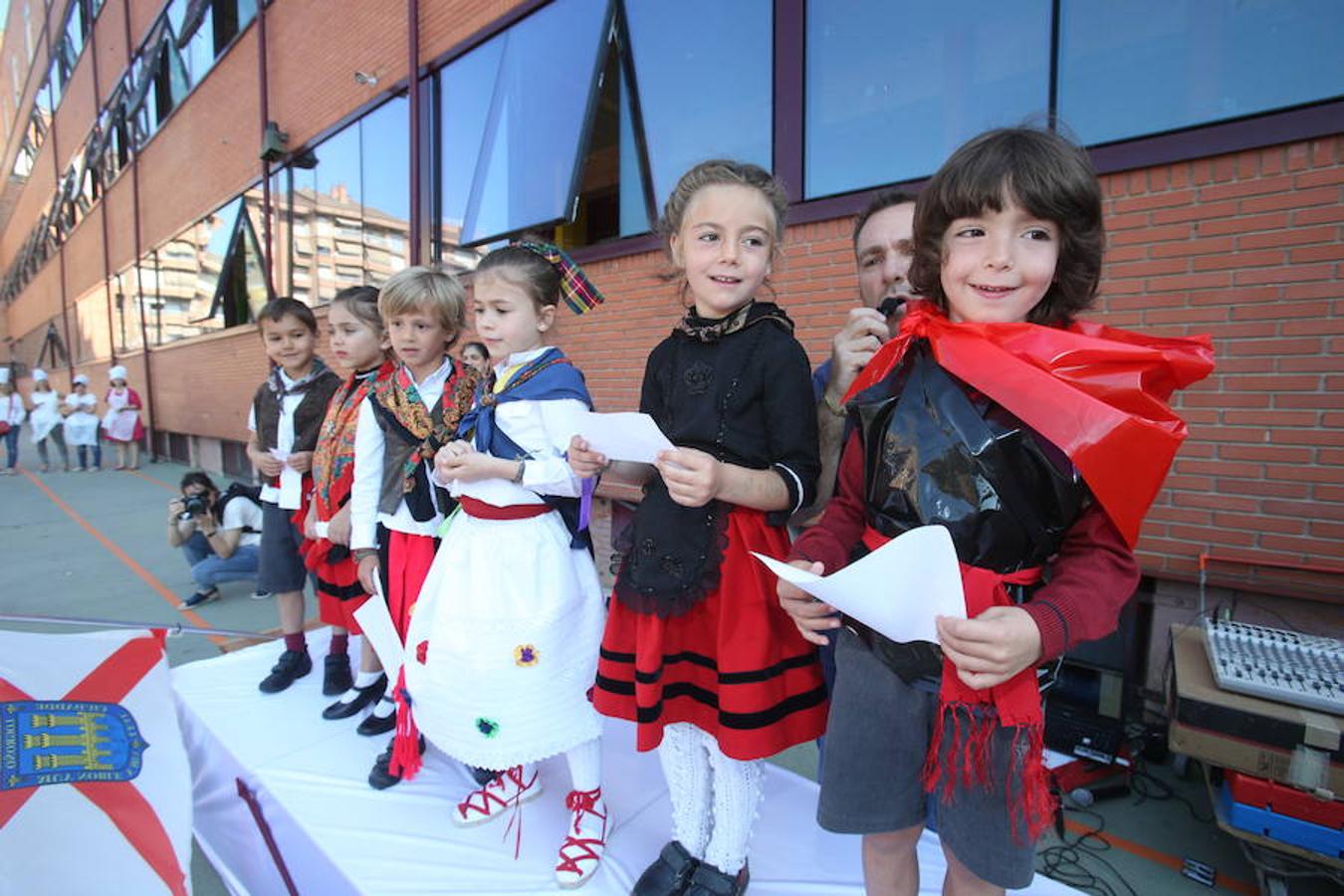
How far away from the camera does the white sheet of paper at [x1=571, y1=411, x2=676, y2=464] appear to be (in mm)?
1092

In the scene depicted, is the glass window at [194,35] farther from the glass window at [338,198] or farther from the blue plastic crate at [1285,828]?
the blue plastic crate at [1285,828]

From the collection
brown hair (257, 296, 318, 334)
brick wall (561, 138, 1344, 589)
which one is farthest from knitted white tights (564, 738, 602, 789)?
brick wall (561, 138, 1344, 589)

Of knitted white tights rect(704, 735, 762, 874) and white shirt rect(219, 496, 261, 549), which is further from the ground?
white shirt rect(219, 496, 261, 549)

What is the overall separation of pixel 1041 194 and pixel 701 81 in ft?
12.3

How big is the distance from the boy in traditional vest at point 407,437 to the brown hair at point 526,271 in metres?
0.37

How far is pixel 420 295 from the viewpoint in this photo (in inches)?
76.4

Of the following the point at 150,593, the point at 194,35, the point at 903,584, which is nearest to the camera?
the point at 903,584

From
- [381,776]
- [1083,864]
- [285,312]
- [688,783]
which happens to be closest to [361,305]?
[285,312]

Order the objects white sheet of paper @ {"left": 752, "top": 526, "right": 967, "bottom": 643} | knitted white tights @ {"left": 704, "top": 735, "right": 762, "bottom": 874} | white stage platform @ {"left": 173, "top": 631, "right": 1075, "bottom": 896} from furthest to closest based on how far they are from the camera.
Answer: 1. white stage platform @ {"left": 173, "top": 631, "right": 1075, "bottom": 896}
2. knitted white tights @ {"left": 704, "top": 735, "right": 762, "bottom": 874}
3. white sheet of paper @ {"left": 752, "top": 526, "right": 967, "bottom": 643}

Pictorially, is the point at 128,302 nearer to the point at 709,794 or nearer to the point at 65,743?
the point at 65,743

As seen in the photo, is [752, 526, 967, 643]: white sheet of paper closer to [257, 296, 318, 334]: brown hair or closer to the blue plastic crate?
the blue plastic crate

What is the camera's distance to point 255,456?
261 cm

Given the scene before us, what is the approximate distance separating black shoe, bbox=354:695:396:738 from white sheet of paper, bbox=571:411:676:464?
5.41 feet

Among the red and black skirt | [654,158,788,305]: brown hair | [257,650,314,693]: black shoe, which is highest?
[654,158,788,305]: brown hair
